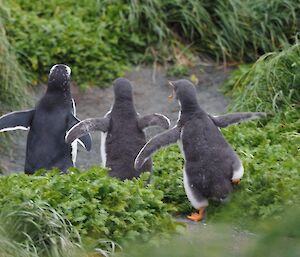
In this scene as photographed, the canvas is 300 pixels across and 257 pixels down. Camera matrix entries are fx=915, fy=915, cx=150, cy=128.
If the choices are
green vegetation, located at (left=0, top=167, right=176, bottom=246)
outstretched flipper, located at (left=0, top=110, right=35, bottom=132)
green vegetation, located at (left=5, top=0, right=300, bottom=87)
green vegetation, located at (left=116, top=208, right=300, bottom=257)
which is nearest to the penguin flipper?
outstretched flipper, located at (left=0, top=110, right=35, bottom=132)

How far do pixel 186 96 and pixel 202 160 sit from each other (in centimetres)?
64

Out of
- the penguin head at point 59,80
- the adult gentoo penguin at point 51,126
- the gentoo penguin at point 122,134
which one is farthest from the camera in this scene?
the penguin head at point 59,80

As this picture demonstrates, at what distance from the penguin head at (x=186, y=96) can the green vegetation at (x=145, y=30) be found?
3.88 metres

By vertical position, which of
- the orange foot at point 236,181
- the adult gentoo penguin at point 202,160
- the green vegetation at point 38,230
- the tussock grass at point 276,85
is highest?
the green vegetation at point 38,230

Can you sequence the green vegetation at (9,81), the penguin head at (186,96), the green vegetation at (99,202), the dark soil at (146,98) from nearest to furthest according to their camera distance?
the green vegetation at (99,202) → the penguin head at (186,96) → the green vegetation at (9,81) → the dark soil at (146,98)

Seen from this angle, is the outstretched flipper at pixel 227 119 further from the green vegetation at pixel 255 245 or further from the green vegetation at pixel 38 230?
the green vegetation at pixel 255 245

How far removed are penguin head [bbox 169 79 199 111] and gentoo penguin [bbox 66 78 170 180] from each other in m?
0.21

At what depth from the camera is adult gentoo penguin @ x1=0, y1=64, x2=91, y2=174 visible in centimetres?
734

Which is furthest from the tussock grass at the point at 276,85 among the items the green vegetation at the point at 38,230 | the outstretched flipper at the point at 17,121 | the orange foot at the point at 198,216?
the green vegetation at the point at 38,230

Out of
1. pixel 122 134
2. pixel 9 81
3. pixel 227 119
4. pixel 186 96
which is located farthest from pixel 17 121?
pixel 227 119

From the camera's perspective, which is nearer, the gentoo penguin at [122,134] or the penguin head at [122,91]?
the gentoo penguin at [122,134]

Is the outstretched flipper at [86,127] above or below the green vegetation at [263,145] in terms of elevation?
above

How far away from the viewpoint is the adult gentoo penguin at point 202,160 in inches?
241

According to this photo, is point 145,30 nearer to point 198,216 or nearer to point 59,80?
point 59,80
